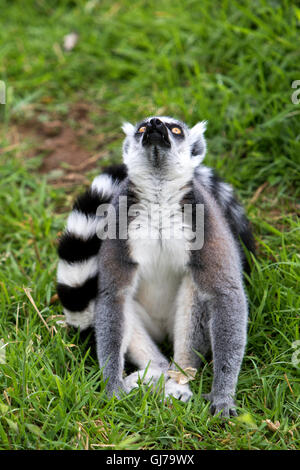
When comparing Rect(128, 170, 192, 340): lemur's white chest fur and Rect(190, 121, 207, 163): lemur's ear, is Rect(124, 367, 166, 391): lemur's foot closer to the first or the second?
Rect(128, 170, 192, 340): lemur's white chest fur

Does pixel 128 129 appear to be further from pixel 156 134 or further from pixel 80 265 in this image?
pixel 80 265

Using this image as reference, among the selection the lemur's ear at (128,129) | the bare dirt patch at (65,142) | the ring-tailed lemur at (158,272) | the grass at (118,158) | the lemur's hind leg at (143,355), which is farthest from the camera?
the bare dirt patch at (65,142)

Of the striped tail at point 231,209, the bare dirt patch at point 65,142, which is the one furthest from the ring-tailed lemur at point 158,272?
the bare dirt patch at point 65,142

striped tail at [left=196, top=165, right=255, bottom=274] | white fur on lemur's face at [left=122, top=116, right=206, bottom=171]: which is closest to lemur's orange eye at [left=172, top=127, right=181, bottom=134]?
white fur on lemur's face at [left=122, top=116, right=206, bottom=171]

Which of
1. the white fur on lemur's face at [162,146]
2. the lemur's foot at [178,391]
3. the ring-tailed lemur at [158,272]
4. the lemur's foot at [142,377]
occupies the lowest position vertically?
the lemur's foot at [178,391]

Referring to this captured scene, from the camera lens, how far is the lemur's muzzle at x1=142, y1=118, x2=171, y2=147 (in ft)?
10.3

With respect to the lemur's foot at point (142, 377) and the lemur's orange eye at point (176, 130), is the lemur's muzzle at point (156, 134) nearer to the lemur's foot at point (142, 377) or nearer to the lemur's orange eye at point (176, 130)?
the lemur's orange eye at point (176, 130)

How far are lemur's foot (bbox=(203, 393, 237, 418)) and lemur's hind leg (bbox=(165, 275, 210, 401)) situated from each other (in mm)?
366

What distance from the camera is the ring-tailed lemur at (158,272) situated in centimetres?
318

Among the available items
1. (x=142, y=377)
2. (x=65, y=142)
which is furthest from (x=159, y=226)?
(x=65, y=142)

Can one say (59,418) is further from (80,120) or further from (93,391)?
(80,120)

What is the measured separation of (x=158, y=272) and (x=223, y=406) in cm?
86

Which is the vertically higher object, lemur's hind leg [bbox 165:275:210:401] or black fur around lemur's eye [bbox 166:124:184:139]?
black fur around lemur's eye [bbox 166:124:184:139]

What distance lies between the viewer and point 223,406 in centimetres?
297
